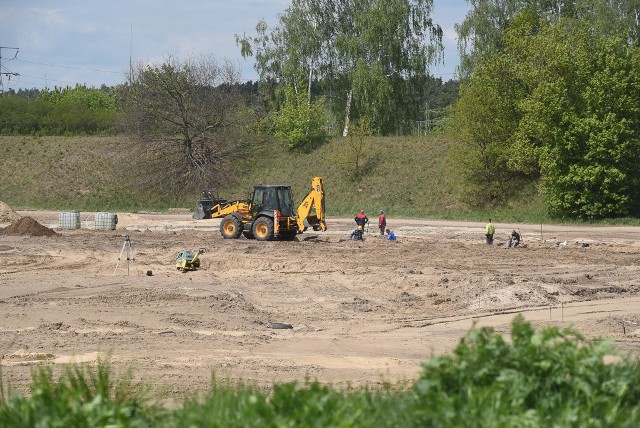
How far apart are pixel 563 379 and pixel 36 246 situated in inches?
1041

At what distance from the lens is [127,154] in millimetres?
64812

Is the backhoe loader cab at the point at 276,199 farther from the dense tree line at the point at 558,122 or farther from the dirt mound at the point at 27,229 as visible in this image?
the dense tree line at the point at 558,122

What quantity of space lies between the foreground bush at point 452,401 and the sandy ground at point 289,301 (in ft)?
3.05

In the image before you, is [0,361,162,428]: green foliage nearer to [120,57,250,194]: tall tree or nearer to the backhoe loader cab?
the backhoe loader cab

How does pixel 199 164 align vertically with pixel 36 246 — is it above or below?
above

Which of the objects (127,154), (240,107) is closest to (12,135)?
(127,154)

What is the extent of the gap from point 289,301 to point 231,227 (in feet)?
43.8

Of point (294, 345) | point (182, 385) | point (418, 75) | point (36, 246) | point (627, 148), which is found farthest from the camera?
point (418, 75)

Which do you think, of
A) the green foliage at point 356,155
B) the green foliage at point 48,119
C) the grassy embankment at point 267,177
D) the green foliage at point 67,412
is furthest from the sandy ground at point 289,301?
the green foliage at point 48,119

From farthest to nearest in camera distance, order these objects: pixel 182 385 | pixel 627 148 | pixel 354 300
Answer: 1. pixel 627 148
2. pixel 354 300
3. pixel 182 385

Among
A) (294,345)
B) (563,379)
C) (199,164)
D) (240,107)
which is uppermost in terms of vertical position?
(240,107)

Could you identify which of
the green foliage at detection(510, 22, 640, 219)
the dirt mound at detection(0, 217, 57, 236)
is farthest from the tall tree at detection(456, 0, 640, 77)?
the dirt mound at detection(0, 217, 57, 236)

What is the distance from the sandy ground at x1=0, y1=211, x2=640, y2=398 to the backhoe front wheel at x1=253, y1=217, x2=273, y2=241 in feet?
1.91

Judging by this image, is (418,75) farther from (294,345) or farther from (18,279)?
(294,345)
